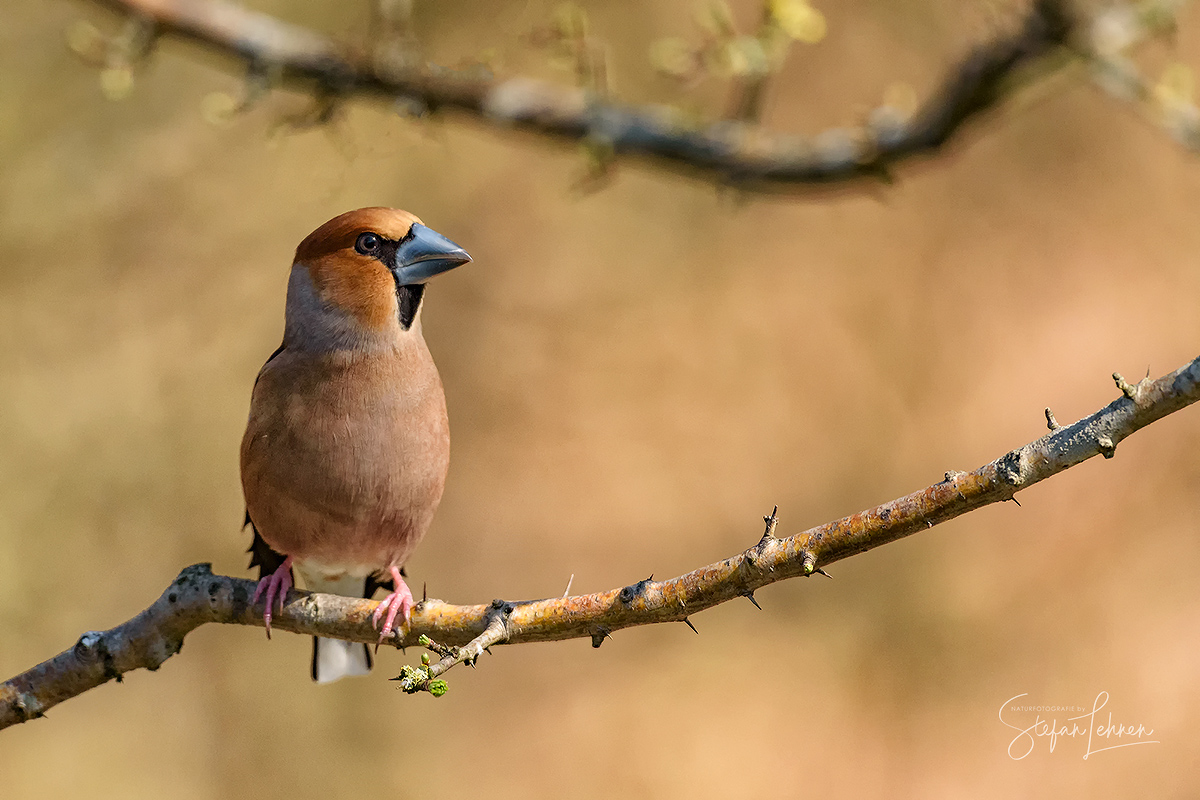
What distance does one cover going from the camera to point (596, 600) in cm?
264

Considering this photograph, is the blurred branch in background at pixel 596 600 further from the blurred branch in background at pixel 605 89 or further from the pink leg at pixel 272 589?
the blurred branch in background at pixel 605 89

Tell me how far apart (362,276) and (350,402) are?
0.40 meters

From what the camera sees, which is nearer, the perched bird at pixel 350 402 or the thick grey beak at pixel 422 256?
the thick grey beak at pixel 422 256

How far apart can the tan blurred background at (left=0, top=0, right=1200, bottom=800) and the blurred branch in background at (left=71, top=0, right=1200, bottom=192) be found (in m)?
2.61

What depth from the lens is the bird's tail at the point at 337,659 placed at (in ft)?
15.4

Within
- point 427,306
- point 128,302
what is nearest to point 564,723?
point 427,306

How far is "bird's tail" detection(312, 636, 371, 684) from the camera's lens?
4.69 m

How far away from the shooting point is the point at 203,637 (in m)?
7.37

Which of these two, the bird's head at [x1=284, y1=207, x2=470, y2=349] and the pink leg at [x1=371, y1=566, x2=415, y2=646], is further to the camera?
the bird's head at [x1=284, y1=207, x2=470, y2=349]

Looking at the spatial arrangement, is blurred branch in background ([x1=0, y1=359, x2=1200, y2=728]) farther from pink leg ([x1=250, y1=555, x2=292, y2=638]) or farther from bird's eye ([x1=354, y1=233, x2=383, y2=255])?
bird's eye ([x1=354, y1=233, x2=383, y2=255])
